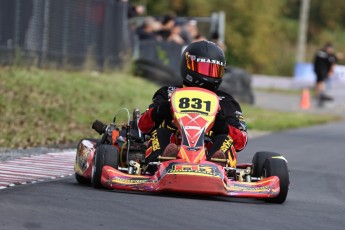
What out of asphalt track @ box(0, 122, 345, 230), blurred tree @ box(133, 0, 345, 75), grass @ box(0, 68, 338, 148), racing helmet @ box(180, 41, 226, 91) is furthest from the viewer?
blurred tree @ box(133, 0, 345, 75)

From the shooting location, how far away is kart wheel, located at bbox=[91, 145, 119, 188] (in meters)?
8.99

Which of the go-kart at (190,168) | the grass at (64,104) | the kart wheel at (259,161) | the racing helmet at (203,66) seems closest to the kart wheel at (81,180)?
the go-kart at (190,168)

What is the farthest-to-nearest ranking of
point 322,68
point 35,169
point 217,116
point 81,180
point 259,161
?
1. point 322,68
2. point 35,169
3. point 81,180
4. point 259,161
5. point 217,116

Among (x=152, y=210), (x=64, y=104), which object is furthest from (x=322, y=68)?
(x=152, y=210)

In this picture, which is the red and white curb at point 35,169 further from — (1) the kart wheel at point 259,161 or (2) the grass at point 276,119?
(2) the grass at point 276,119

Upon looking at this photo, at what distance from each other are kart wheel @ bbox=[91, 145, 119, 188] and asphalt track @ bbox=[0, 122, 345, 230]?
0.12 meters

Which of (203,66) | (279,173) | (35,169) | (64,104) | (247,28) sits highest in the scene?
(247,28)

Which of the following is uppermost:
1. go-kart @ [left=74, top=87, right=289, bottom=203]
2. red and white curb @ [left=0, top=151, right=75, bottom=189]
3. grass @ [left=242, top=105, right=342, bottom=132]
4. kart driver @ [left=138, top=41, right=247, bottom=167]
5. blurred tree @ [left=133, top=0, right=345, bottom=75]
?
blurred tree @ [left=133, top=0, right=345, bottom=75]

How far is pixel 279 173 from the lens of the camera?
29.6 ft

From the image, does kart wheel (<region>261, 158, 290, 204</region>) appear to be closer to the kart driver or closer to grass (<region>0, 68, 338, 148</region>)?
the kart driver

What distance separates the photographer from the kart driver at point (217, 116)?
30.4 ft

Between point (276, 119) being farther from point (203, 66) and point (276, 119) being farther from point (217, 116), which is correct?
point (217, 116)

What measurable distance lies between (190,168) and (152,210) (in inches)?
35.1

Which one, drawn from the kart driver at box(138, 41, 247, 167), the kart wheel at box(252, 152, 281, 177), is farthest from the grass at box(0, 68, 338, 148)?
the kart wheel at box(252, 152, 281, 177)
